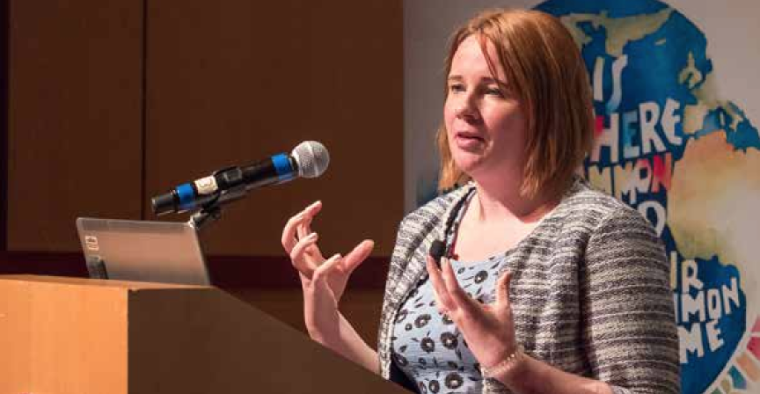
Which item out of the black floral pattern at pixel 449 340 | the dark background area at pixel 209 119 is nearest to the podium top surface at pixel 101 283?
the black floral pattern at pixel 449 340

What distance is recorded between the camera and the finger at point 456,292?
4.33 ft

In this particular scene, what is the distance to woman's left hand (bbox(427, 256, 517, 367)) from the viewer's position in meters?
1.33

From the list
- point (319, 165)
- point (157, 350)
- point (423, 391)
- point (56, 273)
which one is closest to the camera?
point (157, 350)

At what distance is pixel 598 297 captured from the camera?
1601 millimetres

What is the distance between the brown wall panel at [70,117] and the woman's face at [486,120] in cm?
151

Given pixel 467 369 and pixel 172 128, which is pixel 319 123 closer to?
pixel 172 128

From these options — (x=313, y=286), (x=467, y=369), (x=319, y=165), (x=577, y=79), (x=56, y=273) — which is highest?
(x=577, y=79)

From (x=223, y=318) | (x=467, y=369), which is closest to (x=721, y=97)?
(x=467, y=369)

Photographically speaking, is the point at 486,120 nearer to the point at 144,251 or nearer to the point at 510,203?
the point at 510,203

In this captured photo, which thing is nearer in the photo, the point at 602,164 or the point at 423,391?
the point at 423,391

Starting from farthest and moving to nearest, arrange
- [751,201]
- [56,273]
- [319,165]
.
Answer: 1. [751,201]
2. [56,273]
3. [319,165]

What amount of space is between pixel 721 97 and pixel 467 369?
71.0 inches

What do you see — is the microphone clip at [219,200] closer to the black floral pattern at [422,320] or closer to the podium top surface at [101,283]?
the podium top surface at [101,283]

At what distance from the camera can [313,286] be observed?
170 cm
